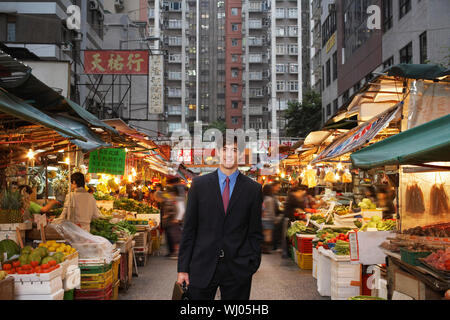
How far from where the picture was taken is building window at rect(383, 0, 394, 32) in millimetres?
21591

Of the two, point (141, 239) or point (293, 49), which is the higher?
point (293, 49)

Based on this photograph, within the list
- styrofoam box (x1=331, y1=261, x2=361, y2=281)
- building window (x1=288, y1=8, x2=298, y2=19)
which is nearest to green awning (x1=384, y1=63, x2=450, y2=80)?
styrofoam box (x1=331, y1=261, x2=361, y2=281)

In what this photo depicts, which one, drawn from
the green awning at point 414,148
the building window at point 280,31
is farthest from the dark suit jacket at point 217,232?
the building window at point 280,31

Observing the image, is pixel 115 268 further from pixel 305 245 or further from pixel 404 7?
pixel 404 7

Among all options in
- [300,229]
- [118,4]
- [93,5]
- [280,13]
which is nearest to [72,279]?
[300,229]

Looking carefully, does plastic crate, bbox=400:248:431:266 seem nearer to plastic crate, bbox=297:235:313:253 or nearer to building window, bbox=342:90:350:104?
plastic crate, bbox=297:235:313:253

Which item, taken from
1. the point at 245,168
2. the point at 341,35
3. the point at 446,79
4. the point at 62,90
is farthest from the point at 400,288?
the point at 245,168

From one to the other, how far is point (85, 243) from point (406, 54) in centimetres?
1660

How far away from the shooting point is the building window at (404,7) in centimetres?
1912

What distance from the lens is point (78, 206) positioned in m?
8.60

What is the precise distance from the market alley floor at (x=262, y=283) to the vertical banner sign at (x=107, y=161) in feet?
9.07

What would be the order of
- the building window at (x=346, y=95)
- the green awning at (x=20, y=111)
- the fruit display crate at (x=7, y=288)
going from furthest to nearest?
the building window at (x=346, y=95) < the green awning at (x=20, y=111) < the fruit display crate at (x=7, y=288)

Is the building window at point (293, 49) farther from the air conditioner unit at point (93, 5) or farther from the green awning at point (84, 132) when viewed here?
the green awning at point (84, 132)

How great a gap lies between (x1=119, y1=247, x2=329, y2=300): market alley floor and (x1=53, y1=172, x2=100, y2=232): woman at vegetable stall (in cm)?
159
